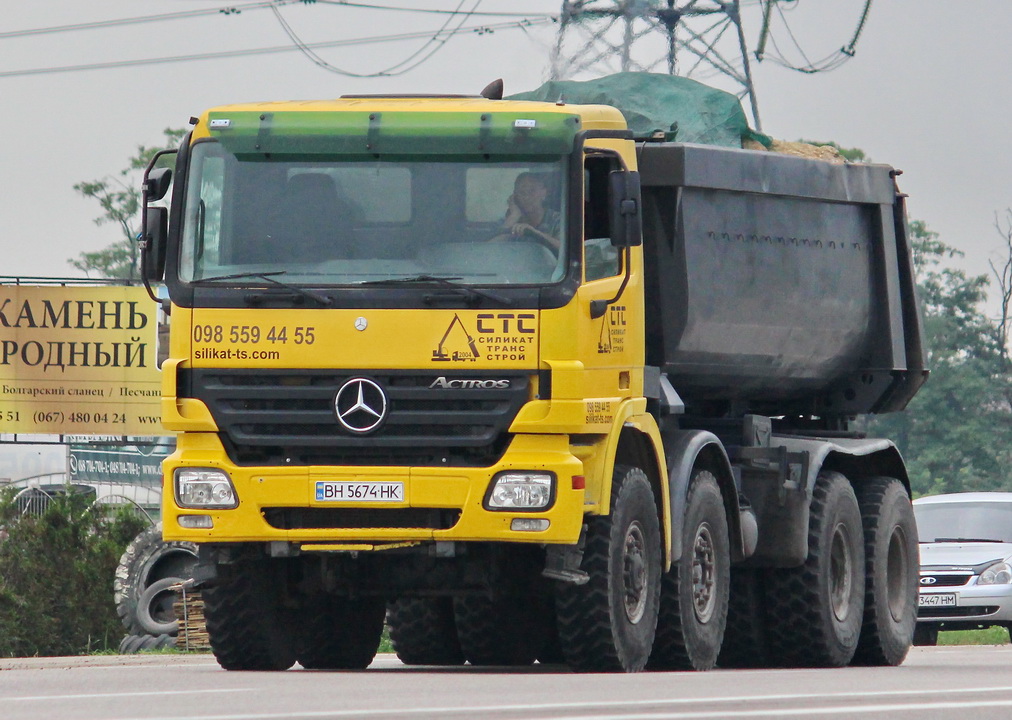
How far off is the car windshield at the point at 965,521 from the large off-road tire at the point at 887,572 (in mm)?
7248

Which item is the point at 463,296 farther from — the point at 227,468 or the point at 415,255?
the point at 227,468

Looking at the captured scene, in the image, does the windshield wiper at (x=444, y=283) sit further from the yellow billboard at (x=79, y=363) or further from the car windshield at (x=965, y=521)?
the yellow billboard at (x=79, y=363)

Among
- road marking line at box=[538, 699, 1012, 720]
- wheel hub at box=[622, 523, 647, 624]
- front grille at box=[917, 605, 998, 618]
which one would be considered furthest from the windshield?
front grille at box=[917, 605, 998, 618]

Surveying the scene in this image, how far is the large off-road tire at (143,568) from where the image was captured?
3344cm

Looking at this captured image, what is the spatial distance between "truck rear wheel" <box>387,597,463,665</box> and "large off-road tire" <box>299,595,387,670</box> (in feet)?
4.17

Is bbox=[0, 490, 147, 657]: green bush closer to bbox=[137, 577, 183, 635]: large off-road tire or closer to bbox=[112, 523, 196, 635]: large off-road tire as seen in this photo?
bbox=[112, 523, 196, 635]: large off-road tire

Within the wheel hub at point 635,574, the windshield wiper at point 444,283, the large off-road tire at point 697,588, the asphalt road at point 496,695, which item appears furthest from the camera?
the large off-road tire at point 697,588

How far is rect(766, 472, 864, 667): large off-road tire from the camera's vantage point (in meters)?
15.2

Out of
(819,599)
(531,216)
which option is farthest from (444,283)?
Answer: (819,599)

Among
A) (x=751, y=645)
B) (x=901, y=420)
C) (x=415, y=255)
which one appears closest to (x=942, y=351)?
(x=901, y=420)

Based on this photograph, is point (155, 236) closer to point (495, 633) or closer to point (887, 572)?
point (495, 633)

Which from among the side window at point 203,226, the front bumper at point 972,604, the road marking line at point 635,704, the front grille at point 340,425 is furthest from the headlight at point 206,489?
the front bumper at point 972,604

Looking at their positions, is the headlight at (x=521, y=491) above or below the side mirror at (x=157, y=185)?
below

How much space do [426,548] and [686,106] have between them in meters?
4.35
